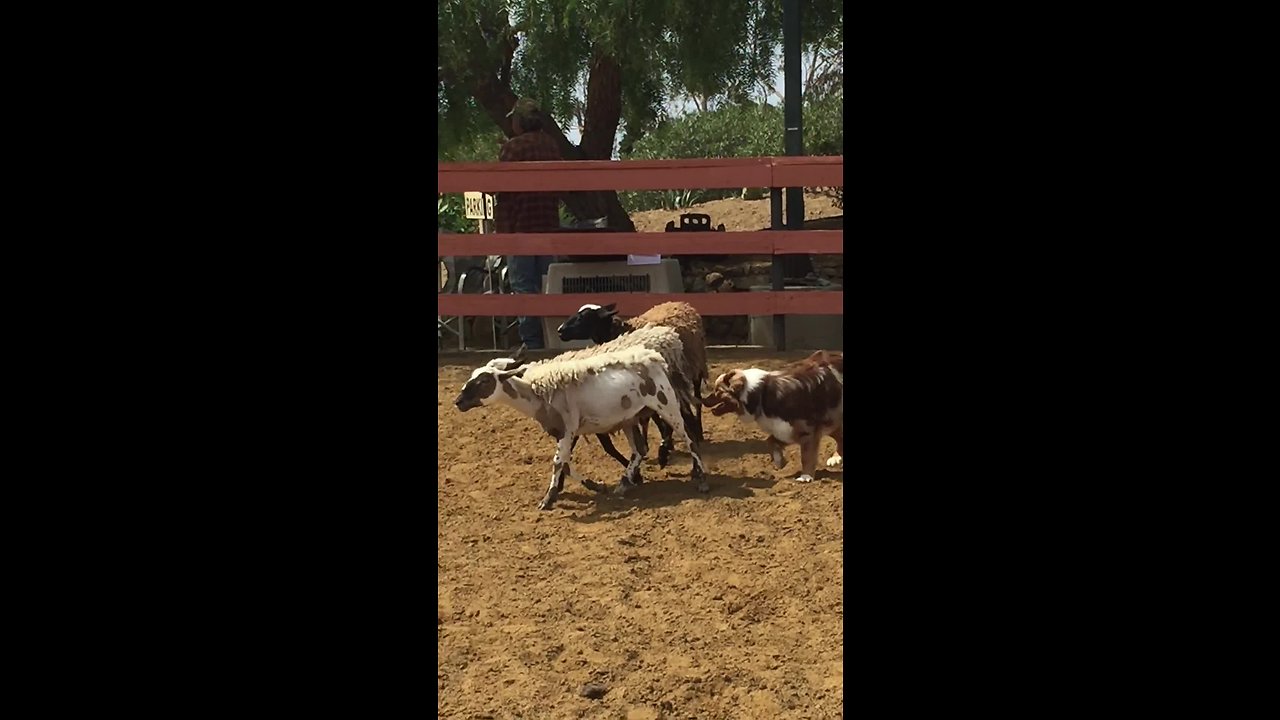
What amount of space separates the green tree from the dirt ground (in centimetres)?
515

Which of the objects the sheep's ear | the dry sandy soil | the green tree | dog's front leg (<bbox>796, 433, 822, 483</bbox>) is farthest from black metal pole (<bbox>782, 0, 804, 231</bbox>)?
the dry sandy soil

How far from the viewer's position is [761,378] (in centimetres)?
554

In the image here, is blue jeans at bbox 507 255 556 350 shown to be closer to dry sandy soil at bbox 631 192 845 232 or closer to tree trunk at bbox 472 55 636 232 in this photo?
tree trunk at bbox 472 55 636 232

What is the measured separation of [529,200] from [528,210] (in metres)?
0.08

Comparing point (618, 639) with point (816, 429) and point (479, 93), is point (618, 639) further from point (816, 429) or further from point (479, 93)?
point (479, 93)

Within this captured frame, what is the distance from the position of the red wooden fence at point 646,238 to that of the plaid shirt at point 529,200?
0.39m

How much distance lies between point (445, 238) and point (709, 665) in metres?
6.00

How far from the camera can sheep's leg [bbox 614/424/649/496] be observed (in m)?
5.50

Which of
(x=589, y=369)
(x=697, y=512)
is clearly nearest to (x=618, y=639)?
(x=697, y=512)

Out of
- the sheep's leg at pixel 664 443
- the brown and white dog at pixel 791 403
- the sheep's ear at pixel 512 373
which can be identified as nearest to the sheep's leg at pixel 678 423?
the brown and white dog at pixel 791 403

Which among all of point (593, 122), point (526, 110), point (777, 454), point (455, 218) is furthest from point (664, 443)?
point (455, 218)

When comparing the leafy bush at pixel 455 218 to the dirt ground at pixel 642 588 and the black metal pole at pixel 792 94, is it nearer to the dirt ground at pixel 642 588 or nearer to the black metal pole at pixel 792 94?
the black metal pole at pixel 792 94

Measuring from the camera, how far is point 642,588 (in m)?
4.21

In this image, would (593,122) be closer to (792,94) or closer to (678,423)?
(792,94)
